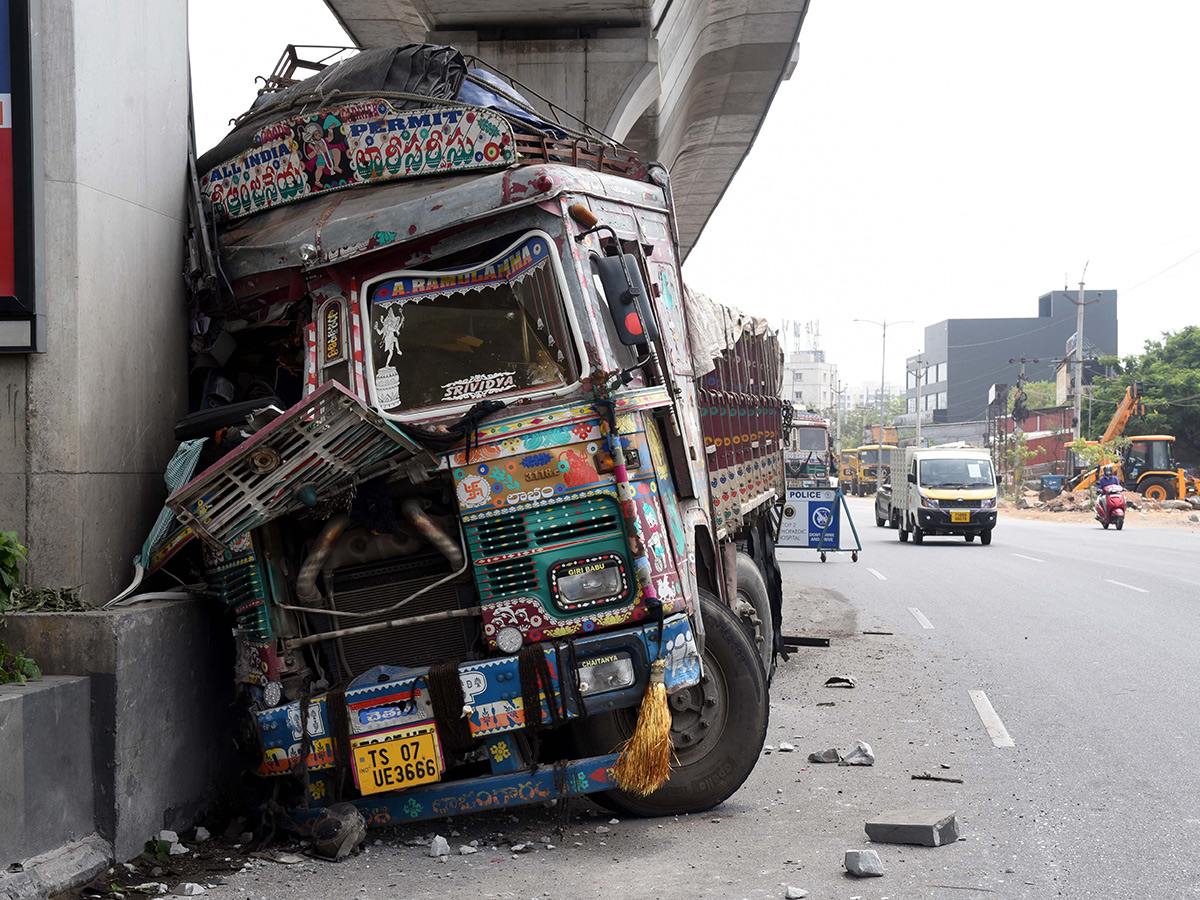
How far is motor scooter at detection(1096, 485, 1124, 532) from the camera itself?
3559cm

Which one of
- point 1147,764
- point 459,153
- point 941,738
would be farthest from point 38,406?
point 1147,764

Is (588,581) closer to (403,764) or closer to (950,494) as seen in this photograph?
(403,764)

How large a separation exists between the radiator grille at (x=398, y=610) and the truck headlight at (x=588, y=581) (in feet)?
1.81

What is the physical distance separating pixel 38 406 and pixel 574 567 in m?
2.77

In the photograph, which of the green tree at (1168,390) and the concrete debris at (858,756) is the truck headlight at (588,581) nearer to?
the concrete debris at (858,756)

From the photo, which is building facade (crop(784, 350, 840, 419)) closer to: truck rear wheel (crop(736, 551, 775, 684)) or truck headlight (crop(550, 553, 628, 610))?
truck rear wheel (crop(736, 551, 775, 684))

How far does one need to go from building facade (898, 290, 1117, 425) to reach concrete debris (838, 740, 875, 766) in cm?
10871

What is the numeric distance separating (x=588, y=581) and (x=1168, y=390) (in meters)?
67.8

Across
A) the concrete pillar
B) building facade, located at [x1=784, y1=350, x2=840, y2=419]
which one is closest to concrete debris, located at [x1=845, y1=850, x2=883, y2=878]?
the concrete pillar

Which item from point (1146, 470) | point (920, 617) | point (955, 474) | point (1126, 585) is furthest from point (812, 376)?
point (920, 617)

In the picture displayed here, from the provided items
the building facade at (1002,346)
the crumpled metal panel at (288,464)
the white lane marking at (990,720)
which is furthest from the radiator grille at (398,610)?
the building facade at (1002,346)

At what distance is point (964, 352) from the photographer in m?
118

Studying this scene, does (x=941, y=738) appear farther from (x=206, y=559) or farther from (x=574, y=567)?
(x=206, y=559)

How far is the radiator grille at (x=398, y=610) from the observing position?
18.4ft
